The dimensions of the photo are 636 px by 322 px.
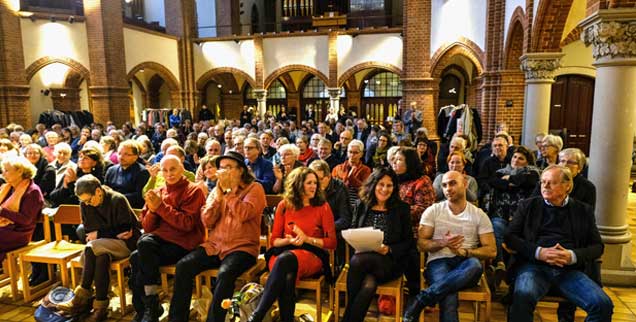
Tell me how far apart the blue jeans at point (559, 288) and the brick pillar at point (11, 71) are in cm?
1285

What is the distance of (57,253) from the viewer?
3857mm

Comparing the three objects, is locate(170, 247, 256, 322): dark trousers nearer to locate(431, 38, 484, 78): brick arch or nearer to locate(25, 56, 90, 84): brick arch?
locate(431, 38, 484, 78): brick arch

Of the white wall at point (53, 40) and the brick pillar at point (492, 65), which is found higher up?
the white wall at point (53, 40)

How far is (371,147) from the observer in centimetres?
641

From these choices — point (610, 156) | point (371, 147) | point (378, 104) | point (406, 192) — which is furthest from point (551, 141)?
point (378, 104)

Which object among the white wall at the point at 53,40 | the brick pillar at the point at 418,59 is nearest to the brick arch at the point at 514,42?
the brick pillar at the point at 418,59

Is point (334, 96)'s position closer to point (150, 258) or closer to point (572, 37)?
point (572, 37)

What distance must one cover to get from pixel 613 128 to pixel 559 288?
1.91 meters

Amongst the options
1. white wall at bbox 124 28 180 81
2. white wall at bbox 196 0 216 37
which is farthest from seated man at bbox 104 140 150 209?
white wall at bbox 196 0 216 37

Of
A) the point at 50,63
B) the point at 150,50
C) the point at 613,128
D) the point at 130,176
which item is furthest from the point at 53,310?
the point at 150,50

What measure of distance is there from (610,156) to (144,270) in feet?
13.9

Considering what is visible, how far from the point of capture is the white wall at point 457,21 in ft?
31.8

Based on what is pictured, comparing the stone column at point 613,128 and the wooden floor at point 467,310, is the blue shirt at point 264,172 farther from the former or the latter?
the stone column at point 613,128

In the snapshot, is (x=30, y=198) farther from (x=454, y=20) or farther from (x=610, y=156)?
(x=454, y=20)
